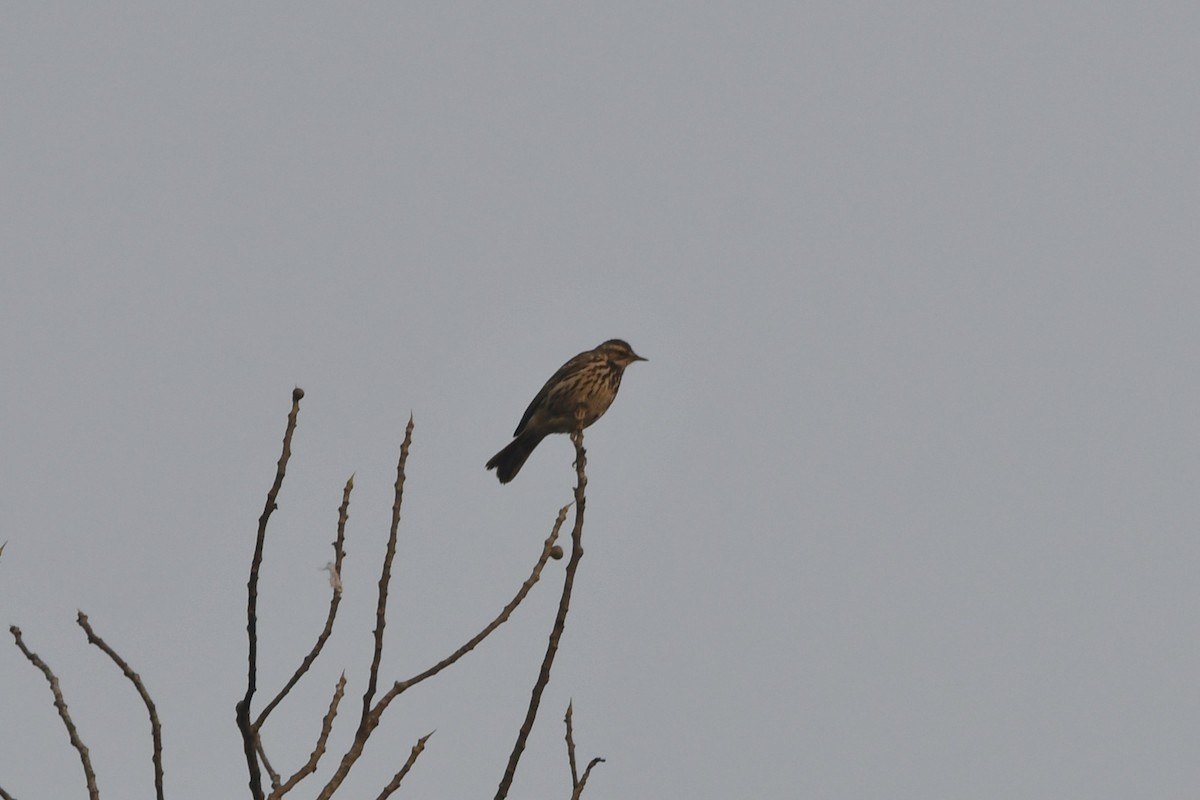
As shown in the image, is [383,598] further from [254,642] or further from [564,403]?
[564,403]

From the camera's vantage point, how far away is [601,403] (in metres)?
11.7

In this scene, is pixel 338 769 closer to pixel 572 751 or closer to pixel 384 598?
pixel 384 598

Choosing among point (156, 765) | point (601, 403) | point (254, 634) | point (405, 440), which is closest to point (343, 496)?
point (405, 440)

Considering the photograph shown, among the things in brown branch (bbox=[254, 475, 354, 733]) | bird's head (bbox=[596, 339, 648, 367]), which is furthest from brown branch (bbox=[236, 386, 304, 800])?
bird's head (bbox=[596, 339, 648, 367])

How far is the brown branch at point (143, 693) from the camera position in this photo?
3223 mm

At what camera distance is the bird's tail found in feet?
38.5

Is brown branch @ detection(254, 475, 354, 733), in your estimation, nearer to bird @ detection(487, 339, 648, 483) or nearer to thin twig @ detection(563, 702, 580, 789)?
thin twig @ detection(563, 702, 580, 789)

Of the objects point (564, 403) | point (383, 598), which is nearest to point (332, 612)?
point (383, 598)

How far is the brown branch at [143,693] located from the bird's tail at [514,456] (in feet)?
27.3

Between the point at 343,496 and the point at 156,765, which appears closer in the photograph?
the point at 156,765

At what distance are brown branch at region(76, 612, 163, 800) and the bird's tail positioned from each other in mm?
8306

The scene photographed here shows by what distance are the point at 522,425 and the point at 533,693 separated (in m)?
8.33

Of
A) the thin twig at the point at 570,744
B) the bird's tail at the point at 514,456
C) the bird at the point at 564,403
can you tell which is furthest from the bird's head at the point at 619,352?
the thin twig at the point at 570,744

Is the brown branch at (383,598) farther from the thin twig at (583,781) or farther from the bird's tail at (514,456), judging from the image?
the bird's tail at (514,456)
